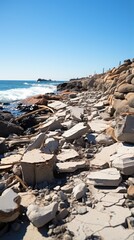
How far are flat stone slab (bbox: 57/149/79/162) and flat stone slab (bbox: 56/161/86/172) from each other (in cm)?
30

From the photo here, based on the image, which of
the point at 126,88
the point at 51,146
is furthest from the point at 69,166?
the point at 126,88

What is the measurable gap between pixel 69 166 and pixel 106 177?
81 cm

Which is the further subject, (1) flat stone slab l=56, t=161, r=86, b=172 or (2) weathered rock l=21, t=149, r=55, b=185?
(1) flat stone slab l=56, t=161, r=86, b=172

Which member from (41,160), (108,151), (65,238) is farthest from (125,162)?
(65,238)

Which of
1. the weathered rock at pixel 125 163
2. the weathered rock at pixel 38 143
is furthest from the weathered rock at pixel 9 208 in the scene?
the weathered rock at pixel 38 143

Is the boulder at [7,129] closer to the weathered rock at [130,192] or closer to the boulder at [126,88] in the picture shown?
the boulder at [126,88]

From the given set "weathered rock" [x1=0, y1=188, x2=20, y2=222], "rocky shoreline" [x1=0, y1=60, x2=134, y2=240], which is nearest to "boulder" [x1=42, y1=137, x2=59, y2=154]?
"rocky shoreline" [x1=0, y1=60, x2=134, y2=240]

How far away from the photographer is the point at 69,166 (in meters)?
4.43

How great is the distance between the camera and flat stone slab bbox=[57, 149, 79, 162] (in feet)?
16.0

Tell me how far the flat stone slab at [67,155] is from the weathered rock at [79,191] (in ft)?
3.81

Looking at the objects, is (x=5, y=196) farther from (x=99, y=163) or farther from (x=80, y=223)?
(x=99, y=163)

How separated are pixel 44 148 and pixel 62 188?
157 cm

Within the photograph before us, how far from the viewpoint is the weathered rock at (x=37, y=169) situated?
160 inches

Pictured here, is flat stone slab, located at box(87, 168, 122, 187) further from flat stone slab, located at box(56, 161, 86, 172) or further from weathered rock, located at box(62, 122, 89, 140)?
weathered rock, located at box(62, 122, 89, 140)
